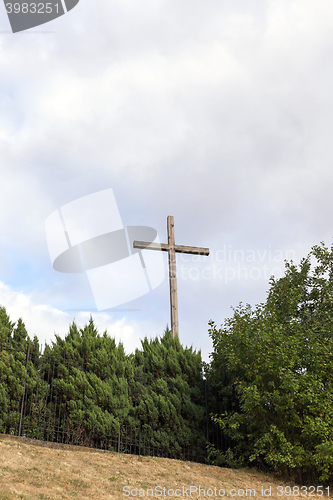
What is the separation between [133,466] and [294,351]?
166 inches

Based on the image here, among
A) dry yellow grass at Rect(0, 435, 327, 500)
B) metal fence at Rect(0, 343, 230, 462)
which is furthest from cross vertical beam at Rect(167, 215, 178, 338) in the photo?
dry yellow grass at Rect(0, 435, 327, 500)

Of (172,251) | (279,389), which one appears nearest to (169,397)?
(279,389)

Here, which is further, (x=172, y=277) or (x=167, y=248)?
(x=167, y=248)

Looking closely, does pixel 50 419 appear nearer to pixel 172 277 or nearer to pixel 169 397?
pixel 169 397

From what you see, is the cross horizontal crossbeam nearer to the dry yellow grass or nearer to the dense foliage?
the dense foliage

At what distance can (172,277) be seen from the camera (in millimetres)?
14352

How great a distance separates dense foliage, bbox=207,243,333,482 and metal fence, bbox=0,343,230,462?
1841 millimetres

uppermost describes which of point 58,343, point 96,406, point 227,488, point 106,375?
point 58,343

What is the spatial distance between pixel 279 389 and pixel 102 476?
4479 millimetres

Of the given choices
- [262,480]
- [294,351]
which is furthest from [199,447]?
[294,351]

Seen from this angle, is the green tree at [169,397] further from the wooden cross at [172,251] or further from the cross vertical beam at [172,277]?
the wooden cross at [172,251]

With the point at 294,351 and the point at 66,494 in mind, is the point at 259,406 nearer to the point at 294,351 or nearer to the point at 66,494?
the point at 294,351

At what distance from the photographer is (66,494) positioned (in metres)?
7.01

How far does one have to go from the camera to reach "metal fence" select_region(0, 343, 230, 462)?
9969mm
